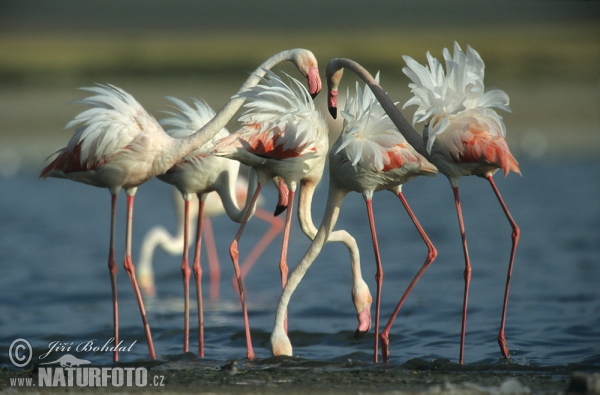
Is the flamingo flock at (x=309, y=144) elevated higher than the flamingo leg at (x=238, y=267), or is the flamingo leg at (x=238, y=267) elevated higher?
the flamingo flock at (x=309, y=144)

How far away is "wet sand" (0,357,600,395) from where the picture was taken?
399 centimetres

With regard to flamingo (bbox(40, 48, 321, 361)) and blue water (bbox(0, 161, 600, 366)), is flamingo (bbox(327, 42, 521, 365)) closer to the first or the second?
flamingo (bbox(40, 48, 321, 361))

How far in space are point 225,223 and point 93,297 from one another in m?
4.75

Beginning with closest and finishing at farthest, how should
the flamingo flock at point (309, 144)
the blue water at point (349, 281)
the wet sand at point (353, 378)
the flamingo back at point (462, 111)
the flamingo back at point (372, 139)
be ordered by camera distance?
the wet sand at point (353, 378) → the flamingo back at point (462, 111) → the flamingo flock at point (309, 144) → the flamingo back at point (372, 139) → the blue water at point (349, 281)

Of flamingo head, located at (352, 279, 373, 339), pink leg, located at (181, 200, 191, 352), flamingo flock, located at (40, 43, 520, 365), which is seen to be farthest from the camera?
pink leg, located at (181, 200, 191, 352)

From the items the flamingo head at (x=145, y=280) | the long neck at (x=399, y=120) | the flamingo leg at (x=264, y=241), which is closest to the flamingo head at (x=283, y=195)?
the long neck at (x=399, y=120)

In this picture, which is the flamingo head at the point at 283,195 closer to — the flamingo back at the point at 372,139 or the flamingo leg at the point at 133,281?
the flamingo back at the point at 372,139

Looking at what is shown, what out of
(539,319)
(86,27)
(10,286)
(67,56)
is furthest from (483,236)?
(86,27)

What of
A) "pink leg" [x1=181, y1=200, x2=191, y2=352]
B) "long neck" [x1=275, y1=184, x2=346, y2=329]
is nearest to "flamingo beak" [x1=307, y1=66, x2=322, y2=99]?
"long neck" [x1=275, y1=184, x2=346, y2=329]

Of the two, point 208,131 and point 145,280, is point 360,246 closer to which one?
point 145,280

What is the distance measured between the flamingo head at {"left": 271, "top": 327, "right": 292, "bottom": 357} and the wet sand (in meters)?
0.05

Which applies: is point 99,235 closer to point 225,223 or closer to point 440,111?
point 225,223

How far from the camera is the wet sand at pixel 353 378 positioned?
3992 mm
